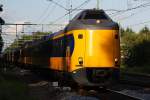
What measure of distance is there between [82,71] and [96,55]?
0.91 meters

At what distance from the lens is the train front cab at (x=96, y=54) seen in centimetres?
2036

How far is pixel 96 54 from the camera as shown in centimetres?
2048

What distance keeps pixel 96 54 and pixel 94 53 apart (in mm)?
96

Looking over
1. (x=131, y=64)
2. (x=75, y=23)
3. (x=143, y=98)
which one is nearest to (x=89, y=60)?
(x=75, y=23)

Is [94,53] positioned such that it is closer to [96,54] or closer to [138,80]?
[96,54]

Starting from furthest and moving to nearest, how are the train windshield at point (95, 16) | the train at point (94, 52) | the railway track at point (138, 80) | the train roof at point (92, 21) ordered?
1. the railway track at point (138, 80)
2. the train windshield at point (95, 16)
3. the train roof at point (92, 21)
4. the train at point (94, 52)

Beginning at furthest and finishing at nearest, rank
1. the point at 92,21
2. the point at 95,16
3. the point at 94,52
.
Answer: the point at 95,16 → the point at 92,21 → the point at 94,52

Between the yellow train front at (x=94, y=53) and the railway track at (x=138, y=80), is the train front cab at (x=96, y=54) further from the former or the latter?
the railway track at (x=138, y=80)

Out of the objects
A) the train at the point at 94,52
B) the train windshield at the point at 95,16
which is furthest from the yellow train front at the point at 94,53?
the train windshield at the point at 95,16

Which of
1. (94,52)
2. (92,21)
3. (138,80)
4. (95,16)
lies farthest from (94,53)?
(138,80)

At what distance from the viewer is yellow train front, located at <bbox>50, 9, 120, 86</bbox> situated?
66.5 feet

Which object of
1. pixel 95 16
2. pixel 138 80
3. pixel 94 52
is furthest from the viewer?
pixel 138 80

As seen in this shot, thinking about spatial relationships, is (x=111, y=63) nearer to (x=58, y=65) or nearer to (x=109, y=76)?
(x=109, y=76)

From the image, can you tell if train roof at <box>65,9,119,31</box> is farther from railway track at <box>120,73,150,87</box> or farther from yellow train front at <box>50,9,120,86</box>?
railway track at <box>120,73,150,87</box>
